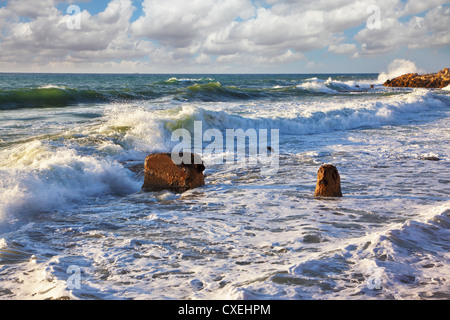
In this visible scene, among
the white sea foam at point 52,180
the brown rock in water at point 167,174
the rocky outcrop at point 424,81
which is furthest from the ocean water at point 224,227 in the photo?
the rocky outcrop at point 424,81

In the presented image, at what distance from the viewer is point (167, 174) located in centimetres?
583

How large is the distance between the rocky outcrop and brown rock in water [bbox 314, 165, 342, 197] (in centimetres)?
4130

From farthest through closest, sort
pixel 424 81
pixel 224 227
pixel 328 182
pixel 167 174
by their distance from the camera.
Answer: pixel 424 81 → pixel 167 174 → pixel 328 182 → pixel 224 227

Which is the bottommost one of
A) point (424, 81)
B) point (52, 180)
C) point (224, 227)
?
point (224, 227)

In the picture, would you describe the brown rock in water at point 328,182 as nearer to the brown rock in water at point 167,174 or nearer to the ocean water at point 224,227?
the ocean water at point 224,227

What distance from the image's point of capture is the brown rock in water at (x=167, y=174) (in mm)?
5805

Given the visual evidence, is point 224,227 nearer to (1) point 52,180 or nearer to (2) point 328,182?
(2) point 328,182

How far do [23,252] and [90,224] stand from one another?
2.95 feet

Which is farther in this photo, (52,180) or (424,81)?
(424,81)

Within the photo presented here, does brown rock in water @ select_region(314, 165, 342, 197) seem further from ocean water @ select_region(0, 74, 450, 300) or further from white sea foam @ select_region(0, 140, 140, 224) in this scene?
white sea foam @ select_region(0, 140, 140, 224)

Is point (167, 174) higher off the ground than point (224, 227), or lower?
higher

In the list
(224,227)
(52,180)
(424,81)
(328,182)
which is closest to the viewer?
(224,227)

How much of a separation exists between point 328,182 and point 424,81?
144 ft

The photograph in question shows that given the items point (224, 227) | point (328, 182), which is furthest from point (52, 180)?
point (328, 182)
